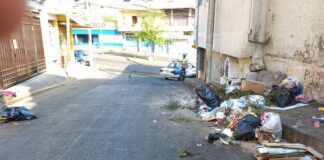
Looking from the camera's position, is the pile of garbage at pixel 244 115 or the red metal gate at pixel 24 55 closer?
the pile of garbage at pixel 244 115

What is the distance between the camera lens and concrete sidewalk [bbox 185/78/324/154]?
482cm

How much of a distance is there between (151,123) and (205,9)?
1094cm

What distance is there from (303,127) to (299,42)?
3.44m

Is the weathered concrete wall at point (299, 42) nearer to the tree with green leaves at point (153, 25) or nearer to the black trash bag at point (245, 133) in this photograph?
the black trash bag at point (245, 133)

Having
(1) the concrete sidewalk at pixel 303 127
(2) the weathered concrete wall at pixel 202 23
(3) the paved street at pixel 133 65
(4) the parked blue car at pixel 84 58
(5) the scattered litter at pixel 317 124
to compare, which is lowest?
(3) the paved street at pixel 133 65

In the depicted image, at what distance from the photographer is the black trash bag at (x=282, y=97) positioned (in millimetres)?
7166

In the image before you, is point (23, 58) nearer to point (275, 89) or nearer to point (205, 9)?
point (205, 9)

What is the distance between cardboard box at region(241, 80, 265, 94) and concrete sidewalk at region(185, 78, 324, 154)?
1745 mm

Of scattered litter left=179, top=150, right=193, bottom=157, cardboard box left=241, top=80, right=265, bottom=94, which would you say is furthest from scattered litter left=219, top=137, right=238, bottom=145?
cardboard box left=241, top=80, right=265, bottom=94

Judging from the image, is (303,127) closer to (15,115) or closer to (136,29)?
(15,115)

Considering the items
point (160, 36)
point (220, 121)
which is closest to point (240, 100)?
point (220, 121)

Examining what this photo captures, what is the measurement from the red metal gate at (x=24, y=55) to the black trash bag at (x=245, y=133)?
347 inches

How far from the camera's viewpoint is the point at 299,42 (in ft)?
25.8

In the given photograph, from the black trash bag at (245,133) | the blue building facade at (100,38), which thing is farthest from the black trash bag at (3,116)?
the blue building facade at (100,38)
